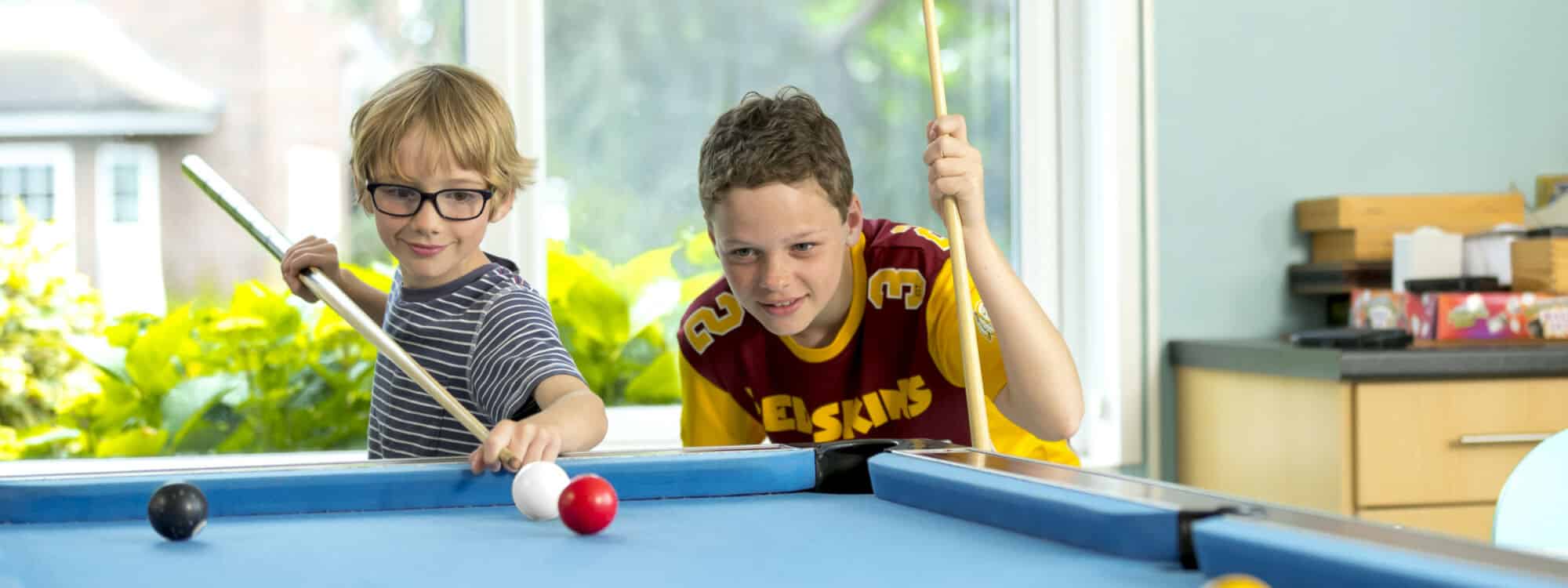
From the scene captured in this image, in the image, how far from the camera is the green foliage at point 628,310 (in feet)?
9.20

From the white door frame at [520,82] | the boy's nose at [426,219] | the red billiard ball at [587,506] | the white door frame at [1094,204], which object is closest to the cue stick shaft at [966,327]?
the red billiard ball at [587,506]

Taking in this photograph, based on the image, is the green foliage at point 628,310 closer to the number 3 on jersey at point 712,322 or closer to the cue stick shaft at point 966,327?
the number 3 on jersey at point 712,322

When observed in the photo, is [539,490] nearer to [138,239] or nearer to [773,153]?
[773,153]

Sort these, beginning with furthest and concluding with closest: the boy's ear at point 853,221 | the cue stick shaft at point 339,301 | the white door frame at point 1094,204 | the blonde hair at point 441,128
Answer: the white door frame at point 1094,204
the boy's ear at point 853,221
the blonde hair at point 441,128
the cue stick shaft at point 339,301

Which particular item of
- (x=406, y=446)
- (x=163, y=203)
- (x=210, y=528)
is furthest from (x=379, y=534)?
(x=163, y=203)

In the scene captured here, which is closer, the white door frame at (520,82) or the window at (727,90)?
the white door frame at (520,82)

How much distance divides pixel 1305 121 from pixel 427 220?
2.13 m

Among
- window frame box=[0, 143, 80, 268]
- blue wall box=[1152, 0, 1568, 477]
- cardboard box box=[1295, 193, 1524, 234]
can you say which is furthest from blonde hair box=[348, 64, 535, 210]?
cardboard box box=[1295, 193, 1524, 234]

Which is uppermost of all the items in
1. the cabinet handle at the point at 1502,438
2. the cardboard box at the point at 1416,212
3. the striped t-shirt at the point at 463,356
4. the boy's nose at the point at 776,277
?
the cardboard box at the point at 1416,212

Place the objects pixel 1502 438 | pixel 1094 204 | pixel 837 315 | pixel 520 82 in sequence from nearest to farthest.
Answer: pixel 837 315
pixel 1502 438
pixel 520 82
pixel 1094 204

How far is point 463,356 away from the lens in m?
1.69

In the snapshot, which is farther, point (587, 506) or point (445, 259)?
point (445, 259)

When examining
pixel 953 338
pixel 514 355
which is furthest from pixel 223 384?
pixel 953 338

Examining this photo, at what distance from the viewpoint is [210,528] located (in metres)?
1.18
